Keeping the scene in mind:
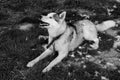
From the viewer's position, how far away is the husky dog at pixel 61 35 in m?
6.09

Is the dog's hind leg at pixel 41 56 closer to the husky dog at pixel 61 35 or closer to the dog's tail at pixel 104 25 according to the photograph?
the husky dog at pixel 61 35

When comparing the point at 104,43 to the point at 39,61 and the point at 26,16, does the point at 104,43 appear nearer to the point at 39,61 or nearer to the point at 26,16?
the point at 39,61

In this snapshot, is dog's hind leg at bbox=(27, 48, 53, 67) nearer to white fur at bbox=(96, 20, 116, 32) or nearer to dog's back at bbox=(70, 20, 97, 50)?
dog's back at bbox=(70, 20, 97, 50)

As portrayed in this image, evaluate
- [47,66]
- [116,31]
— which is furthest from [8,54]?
[116,31]

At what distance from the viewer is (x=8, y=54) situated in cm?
680

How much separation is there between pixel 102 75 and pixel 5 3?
6529 millimetres

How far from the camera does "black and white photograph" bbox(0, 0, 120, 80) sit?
6.06 m

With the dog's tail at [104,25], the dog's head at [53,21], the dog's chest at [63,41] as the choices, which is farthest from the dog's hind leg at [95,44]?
the dog's head at [53,21]

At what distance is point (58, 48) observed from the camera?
→ 6.41 metres

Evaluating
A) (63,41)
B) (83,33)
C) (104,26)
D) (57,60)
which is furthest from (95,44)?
(57,60)

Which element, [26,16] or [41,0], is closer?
[26,16]

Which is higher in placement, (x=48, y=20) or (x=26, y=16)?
(x=48, y=20)

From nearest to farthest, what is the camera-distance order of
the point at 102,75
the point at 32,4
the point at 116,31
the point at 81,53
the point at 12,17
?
the point at 102,75 < the point at 81,53 < the point at 116,31 < the point at 12,17 < the point at 32,4

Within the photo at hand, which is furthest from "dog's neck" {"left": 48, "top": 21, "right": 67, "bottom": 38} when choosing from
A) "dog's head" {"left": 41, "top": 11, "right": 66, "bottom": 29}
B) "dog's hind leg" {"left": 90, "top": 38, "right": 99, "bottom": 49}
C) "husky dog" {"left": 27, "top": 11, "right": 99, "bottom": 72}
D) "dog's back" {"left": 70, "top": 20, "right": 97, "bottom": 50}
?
"dog's hind leg" {"left": 90, "top": 38, "right": 99, "bottom": 49}
